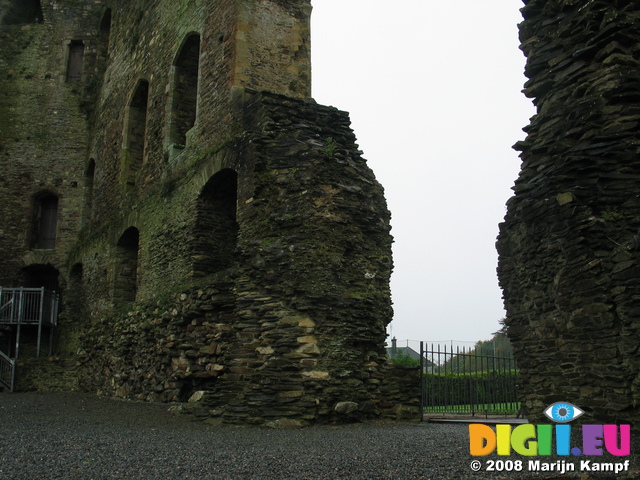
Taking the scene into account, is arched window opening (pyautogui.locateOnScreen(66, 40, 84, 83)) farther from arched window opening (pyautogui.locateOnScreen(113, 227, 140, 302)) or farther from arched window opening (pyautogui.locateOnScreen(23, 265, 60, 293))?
arched window opening (pyautogui.locateOnScreen(113, 227, 140, 302))

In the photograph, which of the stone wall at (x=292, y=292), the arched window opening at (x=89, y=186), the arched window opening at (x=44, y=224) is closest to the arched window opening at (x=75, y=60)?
the arched window opening at (x=89, y=186)

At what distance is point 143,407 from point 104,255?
18.7 ft

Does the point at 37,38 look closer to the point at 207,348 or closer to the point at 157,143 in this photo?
the point at 157,143

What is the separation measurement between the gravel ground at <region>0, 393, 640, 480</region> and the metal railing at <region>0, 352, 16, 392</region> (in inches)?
303

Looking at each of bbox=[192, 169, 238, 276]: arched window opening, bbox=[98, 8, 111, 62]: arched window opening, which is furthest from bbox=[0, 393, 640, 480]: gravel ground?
bbox=[98, 8, 111, 62]: arched window opening

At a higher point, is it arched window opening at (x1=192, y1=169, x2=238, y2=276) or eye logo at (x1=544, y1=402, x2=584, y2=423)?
arched window opening at (x1=192, y1=169, x2=238, y2=276)

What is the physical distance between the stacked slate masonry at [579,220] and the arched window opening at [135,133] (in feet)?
32.7

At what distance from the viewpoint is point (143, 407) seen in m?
9.24

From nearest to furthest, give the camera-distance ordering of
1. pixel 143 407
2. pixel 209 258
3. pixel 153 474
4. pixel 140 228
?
1. pixel 153 474
2. pixel 143 407
3. pixel 209 258
4. pixel 140 228

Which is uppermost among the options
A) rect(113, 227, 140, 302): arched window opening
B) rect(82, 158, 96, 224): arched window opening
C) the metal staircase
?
rect(82, 158, 96, 224): arched window opening

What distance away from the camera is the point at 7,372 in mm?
14898

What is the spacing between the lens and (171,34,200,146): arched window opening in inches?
463

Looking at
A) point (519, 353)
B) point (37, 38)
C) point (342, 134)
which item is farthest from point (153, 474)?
point (37, 38)

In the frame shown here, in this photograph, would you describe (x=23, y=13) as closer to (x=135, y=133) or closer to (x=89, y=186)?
(x=89, y=186)
